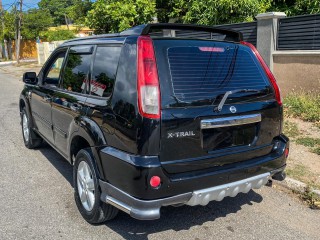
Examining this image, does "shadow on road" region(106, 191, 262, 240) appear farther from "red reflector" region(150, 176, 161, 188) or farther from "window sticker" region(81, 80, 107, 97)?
"window sticker" region(81, 80, 107, 97)

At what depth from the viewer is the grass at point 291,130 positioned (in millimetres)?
6352

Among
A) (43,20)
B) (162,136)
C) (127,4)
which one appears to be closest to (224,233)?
(162,136)

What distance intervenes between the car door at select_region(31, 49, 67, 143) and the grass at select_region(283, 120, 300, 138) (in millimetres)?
4052

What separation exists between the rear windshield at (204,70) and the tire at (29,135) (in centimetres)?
365

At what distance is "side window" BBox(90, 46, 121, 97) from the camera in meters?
3.24

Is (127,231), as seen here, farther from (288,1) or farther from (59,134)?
(288,1)

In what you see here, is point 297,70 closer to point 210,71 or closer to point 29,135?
point 210,71

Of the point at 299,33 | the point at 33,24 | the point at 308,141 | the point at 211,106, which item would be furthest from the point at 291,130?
the point at 33,24

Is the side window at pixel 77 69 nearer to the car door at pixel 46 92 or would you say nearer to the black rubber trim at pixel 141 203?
the car door at pixel 46 92

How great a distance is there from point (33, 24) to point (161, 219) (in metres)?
48.2

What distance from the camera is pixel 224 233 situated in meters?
3.49

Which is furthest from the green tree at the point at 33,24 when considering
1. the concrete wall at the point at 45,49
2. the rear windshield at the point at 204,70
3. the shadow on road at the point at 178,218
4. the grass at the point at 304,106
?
the rear windshield at the point at 204,70

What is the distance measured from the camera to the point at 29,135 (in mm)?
6062

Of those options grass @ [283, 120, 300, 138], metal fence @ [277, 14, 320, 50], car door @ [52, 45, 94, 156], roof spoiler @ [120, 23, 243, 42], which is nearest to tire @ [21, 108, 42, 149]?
car door @ [52, 45, 94, 156]
